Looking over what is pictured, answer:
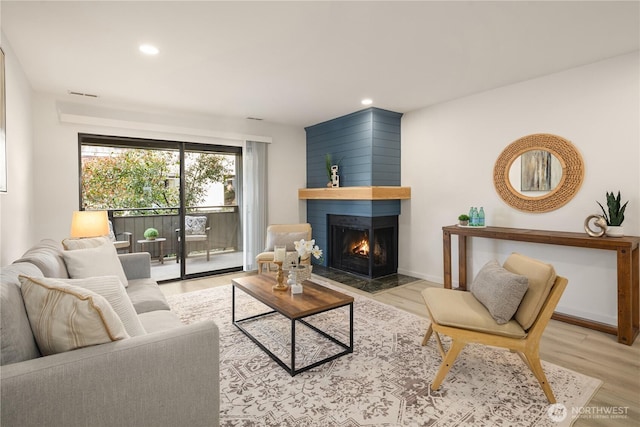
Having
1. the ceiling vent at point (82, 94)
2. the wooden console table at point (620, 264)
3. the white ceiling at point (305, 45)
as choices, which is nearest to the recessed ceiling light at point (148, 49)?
the white ceiling at point (305, 45)

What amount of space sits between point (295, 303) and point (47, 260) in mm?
1649

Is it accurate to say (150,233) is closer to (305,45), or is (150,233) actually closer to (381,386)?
(305,45)

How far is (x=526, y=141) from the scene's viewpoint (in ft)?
11.7

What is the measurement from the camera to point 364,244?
194 inches

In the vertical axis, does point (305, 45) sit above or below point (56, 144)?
above

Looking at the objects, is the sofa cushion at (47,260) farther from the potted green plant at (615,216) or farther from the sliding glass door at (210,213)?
the potted green plant at (615,216)

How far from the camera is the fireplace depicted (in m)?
4.67

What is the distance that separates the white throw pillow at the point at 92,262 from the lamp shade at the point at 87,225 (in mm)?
685

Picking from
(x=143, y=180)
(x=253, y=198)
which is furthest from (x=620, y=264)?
(x=143, y=180)

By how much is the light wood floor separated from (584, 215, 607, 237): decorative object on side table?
0.90 meters

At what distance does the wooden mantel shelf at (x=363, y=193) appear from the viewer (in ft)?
14.3

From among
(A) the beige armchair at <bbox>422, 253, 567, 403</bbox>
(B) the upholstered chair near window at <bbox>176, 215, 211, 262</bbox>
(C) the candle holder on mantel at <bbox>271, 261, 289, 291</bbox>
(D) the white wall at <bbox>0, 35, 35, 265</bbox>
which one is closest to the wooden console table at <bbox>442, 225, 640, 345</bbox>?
(A) the beige armchair at <bbox>422, 253, 567, 403</bbox>

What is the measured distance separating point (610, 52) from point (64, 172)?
5818mm

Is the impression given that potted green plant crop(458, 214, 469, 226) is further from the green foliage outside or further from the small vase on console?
the green foliage outside
